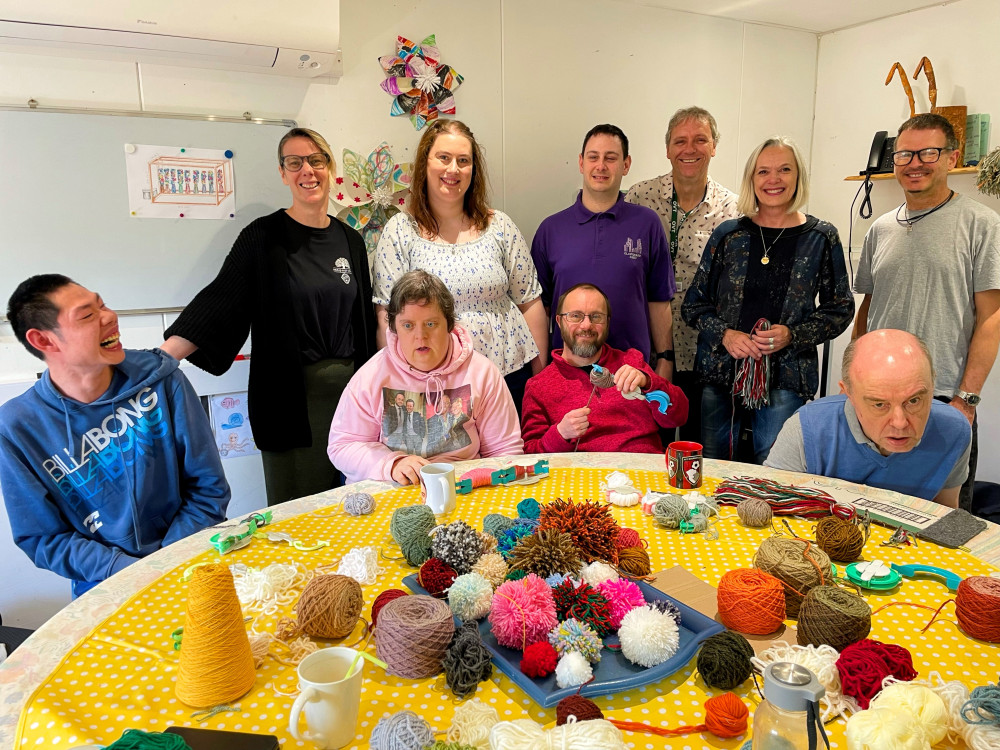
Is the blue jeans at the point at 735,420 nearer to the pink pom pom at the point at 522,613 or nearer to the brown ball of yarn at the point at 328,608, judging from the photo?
the pink pom pom at the point at 522,613

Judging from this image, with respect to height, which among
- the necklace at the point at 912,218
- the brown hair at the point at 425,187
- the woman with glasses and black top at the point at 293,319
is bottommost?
the woman with glasses and black top at the point at 293,319

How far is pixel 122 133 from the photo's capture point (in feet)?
8.93

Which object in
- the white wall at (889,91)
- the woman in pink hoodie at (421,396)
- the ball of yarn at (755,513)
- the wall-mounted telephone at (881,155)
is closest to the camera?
the ball of yarn at (755,513)

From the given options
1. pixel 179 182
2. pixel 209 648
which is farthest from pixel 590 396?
pixel 179 182

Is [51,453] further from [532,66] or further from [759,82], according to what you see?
[759,82]

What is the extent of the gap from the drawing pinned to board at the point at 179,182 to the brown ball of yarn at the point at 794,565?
2604 millimetres

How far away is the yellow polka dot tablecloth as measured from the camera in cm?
90

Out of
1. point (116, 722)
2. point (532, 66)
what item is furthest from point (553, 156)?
point (116, 722)

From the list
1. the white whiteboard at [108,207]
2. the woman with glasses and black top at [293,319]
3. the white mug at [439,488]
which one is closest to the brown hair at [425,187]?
the woman with glasses and black top at [293,319]

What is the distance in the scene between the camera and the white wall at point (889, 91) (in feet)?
11.8

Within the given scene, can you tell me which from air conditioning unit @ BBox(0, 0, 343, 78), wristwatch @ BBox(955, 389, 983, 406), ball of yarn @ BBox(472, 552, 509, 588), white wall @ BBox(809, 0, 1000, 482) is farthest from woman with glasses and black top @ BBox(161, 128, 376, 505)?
white wall @ BBox(809, 0, 1000, 482)

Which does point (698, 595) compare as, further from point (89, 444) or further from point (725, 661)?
point (89, 444)

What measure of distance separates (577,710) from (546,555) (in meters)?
0.33

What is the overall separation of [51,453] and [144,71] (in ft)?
5.97
